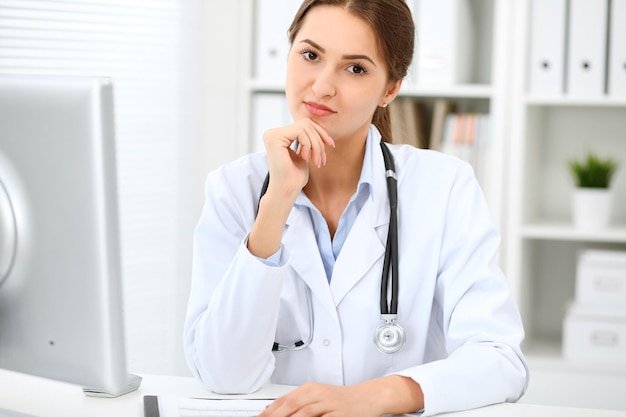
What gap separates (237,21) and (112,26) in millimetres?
425

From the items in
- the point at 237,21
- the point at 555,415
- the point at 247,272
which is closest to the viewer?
the point at 555,415

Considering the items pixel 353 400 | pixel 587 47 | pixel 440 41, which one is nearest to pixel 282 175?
pixel 353 400

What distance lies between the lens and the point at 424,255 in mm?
1454

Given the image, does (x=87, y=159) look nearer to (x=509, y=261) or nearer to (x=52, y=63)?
(x=52, y=63)

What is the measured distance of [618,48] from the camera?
2.36 meters

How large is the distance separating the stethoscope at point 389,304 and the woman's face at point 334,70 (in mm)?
140

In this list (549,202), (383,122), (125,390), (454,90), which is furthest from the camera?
(549,202)

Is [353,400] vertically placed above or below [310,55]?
below

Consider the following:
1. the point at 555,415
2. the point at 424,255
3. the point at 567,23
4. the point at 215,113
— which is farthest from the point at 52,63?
the point at 555,415

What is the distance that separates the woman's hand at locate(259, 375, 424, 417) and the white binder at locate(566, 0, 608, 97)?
151 centimetres

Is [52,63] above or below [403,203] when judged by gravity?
above

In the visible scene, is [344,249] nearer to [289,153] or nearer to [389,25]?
[289,153]

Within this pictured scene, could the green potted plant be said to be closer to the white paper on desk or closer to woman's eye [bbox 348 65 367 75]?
woman's eye [bbox 348 65 367 75]

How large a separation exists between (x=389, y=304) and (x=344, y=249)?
12cm
